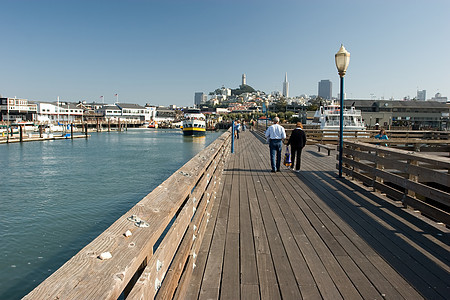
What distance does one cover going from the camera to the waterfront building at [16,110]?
296ft

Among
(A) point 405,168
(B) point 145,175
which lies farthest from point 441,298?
(B) point 145,175

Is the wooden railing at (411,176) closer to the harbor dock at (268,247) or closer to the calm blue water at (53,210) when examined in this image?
the harbor dock at (268,247)

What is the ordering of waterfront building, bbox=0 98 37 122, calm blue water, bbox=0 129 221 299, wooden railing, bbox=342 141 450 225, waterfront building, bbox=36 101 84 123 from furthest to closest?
waterfront building, bbox=36 101 84 123 → waterfront building, bbox=0 98 37 122 → calm blue water, bbox=0 129 221 299 → wooden railing, bbox=342 141 450 225

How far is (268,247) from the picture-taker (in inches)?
150

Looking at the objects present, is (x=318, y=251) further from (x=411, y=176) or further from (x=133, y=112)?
(x=133, y=112)

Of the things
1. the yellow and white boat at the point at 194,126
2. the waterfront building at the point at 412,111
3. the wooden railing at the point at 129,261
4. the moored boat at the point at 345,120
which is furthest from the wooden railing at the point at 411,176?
the waterfront building at the point at 412,111

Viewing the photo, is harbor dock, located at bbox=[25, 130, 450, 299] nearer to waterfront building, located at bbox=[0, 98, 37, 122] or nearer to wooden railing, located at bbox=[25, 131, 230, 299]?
wooden railing, located at bbox=[25, 131, 230, 299]

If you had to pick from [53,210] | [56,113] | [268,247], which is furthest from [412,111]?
[56,113]

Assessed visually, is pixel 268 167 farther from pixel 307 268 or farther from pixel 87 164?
pixel 87 164

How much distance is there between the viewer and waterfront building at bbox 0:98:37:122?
90.1 m

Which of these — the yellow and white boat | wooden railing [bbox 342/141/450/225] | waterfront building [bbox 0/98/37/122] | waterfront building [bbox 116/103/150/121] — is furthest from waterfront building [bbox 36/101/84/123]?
wooden railing [bbox 342/141/450/225]

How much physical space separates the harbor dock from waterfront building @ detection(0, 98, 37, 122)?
10083cm

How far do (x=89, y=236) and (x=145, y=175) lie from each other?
35.0ft

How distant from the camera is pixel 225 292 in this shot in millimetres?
2762
